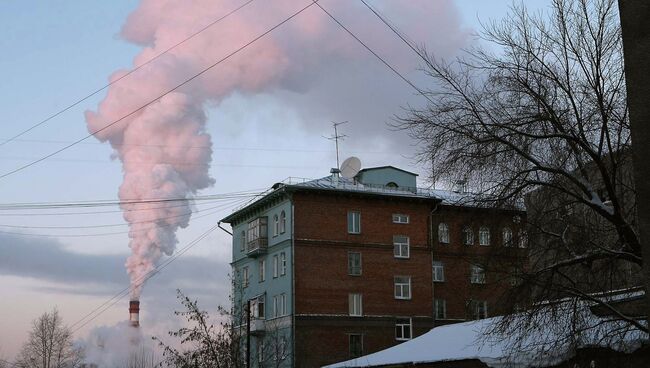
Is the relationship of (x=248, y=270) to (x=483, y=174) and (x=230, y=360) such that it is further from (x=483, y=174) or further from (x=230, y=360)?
(x=483, y=174)

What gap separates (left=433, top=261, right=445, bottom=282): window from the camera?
207ft

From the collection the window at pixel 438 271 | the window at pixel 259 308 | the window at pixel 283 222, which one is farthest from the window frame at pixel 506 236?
the window at pixel 438 271

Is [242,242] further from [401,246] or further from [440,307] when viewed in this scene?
[440,307]

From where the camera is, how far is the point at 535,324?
16750 millimetres

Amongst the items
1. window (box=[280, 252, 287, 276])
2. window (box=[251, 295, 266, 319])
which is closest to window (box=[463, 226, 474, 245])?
window (box=[280, 252, 287, 276])

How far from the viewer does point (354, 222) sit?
200 ft

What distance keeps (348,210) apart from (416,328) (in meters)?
10.2

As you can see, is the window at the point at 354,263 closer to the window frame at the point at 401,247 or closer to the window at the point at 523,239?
the window frame at the point at 401,247

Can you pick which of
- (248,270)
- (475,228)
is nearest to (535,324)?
(475,228)

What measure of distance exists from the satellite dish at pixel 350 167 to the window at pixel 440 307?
11721 millimetres

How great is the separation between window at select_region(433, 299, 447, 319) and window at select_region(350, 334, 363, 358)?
24.0 ft

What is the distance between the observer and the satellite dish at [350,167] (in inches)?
2438

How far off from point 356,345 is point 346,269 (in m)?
5.59

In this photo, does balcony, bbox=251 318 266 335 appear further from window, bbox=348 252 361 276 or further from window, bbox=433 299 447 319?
window, bbox=433 299 447 319
